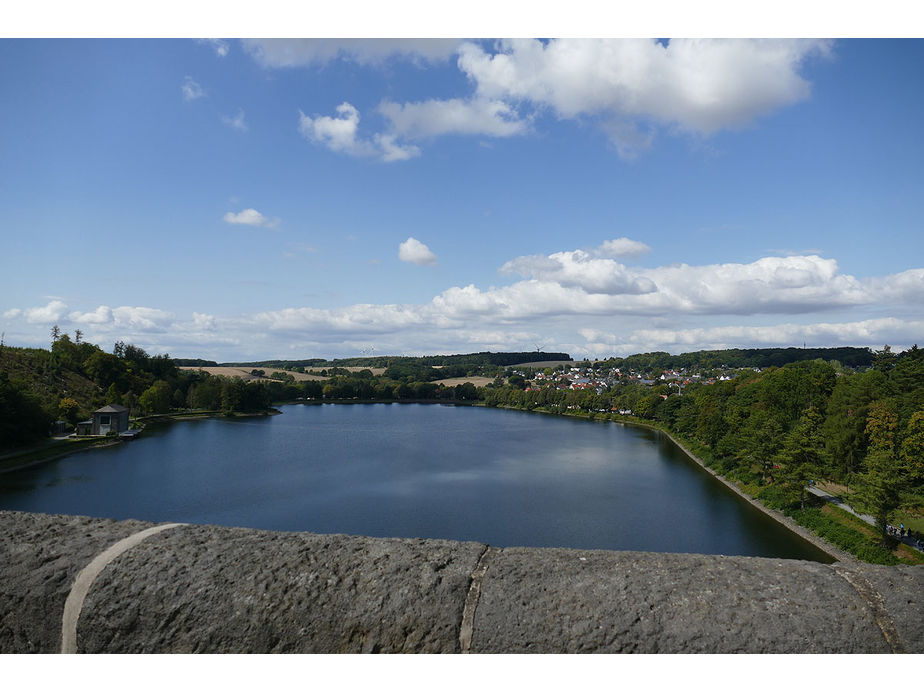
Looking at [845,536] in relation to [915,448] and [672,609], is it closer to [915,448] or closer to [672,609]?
[915,448]

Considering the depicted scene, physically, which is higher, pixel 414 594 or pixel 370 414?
pixel 414 594

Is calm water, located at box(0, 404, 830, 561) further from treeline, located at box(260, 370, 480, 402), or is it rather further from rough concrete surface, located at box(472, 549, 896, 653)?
treeline, located at box(260, 370, 480, 402)

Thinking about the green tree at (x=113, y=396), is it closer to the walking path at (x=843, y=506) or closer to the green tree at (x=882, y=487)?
the walking path at (x=843, y=506)

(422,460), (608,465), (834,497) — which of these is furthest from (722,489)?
(422,460)

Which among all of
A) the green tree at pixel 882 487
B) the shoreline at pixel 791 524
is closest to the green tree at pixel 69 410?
the shoreline at pixel 791 524

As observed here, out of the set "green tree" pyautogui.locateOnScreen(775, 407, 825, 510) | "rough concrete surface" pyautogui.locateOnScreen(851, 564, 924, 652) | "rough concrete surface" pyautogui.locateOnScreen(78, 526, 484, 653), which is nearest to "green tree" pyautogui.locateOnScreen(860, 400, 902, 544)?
"green tree" pyautogui.locateOnScreen(775, 407, 825, 510)

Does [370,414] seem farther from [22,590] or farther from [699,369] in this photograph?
[699,369]
